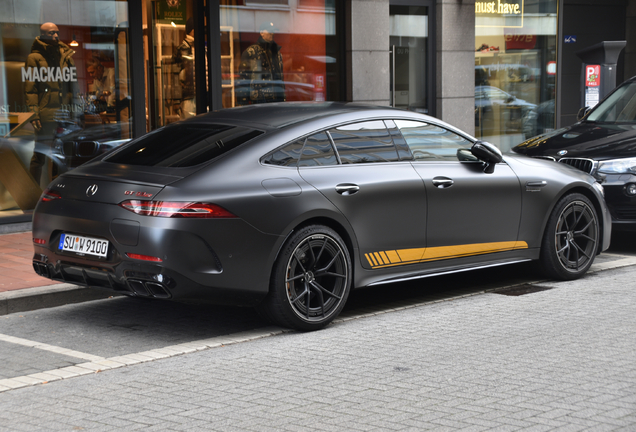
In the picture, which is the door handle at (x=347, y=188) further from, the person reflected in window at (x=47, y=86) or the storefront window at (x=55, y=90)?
the person reflected in window at (x=47, y=86)

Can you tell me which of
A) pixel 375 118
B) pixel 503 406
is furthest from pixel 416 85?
pixel 503 406

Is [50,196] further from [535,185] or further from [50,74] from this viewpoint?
[50,74]

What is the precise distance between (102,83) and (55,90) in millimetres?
725

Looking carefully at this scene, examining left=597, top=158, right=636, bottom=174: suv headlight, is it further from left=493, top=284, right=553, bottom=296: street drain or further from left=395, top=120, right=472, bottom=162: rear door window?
left=395, top=120, right=472, bottom=162: rear door window

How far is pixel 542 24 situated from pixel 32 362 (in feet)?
45.9

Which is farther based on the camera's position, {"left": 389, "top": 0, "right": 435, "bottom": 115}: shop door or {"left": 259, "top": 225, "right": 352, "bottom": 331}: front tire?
{"left": 389, "top": 0, "right": 435, "bottom": 115}: shop door

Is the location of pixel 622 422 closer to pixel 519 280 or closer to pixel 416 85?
pixel 519 280

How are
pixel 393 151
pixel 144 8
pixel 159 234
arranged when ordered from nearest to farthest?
pixel 159 234, pixel 393 151, pixel 144 8

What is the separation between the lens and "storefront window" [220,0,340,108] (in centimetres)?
1272

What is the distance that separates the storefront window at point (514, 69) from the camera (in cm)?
1580

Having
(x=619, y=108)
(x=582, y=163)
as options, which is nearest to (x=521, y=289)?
(x=582, y=163)

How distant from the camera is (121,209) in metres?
5.32

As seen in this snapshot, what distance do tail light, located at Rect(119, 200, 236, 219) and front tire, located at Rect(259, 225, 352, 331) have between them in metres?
0.58

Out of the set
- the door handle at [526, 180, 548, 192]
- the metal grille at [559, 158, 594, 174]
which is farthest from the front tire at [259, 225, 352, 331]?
the metal grille at [559, 158, 594, 174]
